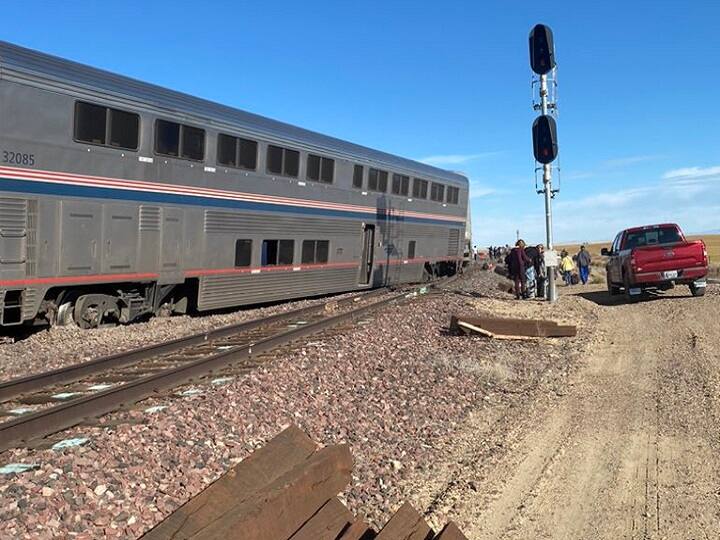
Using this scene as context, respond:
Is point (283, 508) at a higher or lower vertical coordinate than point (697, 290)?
lower

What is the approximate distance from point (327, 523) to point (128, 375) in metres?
4.90

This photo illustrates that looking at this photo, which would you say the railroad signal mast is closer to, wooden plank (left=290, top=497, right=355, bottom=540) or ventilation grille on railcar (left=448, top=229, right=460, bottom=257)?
ventilation grille on railcar (left=448, top=229, right=460, bottom=257)

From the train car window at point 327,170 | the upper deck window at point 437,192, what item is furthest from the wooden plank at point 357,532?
the upper deck window at point 437,192

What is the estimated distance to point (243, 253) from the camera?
42.5 ft

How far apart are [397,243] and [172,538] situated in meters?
17.0

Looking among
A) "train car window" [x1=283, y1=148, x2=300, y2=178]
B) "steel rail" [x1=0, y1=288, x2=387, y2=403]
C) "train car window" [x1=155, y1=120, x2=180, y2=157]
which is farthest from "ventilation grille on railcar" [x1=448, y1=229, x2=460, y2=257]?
"train car window" [x1=155, y1=120, x2=180, y2=157]

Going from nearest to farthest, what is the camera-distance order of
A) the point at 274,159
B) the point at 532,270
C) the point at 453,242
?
the point at 274,159 → the point at 532,270 → the point at 453,242

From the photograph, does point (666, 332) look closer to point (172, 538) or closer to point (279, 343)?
point (279, 343)

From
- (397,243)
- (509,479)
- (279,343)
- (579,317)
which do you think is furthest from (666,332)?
(397,243)

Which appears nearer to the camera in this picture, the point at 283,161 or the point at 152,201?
the point at 152,201

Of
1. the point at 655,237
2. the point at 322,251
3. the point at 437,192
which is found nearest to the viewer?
the point at 322,251

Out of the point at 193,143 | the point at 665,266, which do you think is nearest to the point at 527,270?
the point at 665,266

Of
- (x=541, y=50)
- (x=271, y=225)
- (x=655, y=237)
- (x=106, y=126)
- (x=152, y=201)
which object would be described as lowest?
(x=271, y=225)

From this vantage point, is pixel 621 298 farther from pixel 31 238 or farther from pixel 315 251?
pixel 31 238
